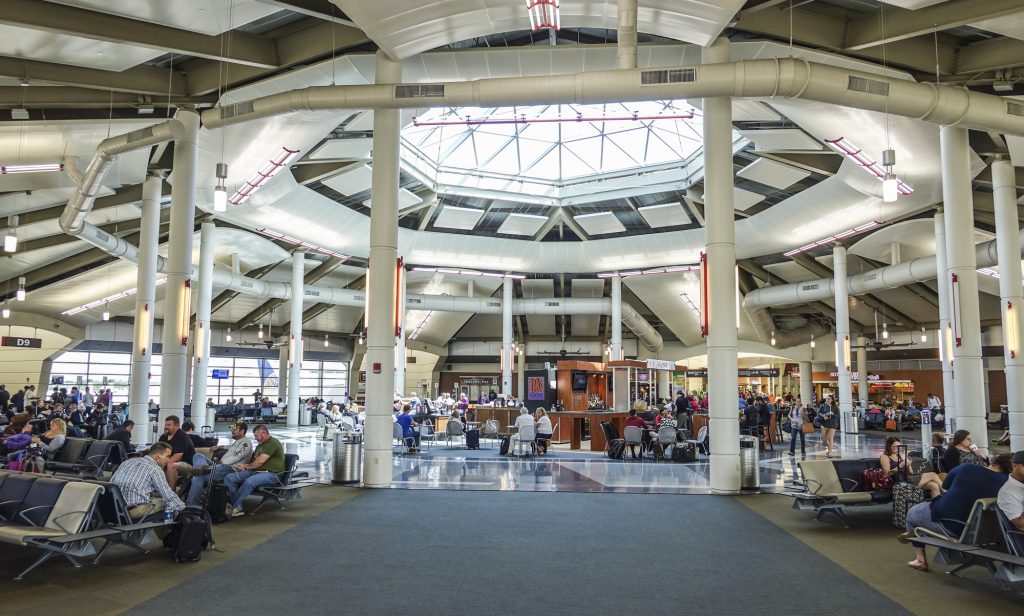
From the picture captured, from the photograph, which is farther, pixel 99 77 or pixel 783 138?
pixel 783 138

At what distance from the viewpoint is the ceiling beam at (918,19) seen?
10.1m

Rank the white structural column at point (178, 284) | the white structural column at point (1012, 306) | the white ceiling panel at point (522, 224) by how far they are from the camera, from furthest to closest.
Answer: the white ceiling panel at point (522, 224) < the white structural column at point (1012, 306) < the white structural column at point (178, 284)

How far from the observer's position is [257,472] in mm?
8898

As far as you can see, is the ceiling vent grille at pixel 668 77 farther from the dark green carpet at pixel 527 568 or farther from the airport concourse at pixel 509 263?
the dark green carpet at pixel 527 568

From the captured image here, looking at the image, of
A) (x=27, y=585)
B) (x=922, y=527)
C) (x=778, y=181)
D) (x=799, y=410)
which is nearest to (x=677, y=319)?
(x=778, y=181)

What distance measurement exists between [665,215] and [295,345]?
49.1 ft

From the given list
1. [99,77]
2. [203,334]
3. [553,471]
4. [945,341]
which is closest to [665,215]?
[945,341]

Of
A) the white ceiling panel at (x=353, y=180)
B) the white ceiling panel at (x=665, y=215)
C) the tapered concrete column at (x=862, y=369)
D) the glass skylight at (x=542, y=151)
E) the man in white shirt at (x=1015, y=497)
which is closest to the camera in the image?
the man in white shirt at (x=1015, y=497)

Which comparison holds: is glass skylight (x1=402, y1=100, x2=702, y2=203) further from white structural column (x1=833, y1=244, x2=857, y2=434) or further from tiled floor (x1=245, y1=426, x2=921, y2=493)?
tiled floor (x1=245, y1=426, x2=921, y2=493)

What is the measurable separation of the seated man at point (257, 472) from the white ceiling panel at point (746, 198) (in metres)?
18.1

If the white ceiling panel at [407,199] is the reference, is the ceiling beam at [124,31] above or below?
below

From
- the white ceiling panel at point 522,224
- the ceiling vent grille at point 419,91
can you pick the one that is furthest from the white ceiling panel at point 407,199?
the ceiling vent grille at point 419,91

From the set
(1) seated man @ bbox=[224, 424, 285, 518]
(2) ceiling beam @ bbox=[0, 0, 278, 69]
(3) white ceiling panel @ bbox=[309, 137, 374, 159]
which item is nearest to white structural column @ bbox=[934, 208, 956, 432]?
(1) seated man @ bbox=[224, 424, 285, 518]

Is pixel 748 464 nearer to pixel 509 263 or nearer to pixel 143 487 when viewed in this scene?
pixel 143 487
